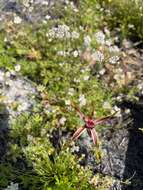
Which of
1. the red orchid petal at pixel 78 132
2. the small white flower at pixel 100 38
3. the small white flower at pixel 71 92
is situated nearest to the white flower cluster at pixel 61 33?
the small white flower at pixel 100 38

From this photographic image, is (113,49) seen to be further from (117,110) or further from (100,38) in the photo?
(117,110)

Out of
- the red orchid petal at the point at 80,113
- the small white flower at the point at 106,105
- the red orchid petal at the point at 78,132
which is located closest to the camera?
the red orchid petal at the point at 78,132

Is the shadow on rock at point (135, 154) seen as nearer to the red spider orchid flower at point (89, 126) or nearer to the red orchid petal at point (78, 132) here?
the red spider orchid flower at point (89, 126)

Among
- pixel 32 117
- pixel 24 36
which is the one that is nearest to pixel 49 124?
pixel 32 117

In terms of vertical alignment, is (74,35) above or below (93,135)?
above

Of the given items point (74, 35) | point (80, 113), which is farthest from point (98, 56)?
point (80, 113)

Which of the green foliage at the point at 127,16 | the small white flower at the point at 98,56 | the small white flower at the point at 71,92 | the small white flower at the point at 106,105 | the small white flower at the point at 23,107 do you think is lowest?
the small white flower at the point at 106,105
